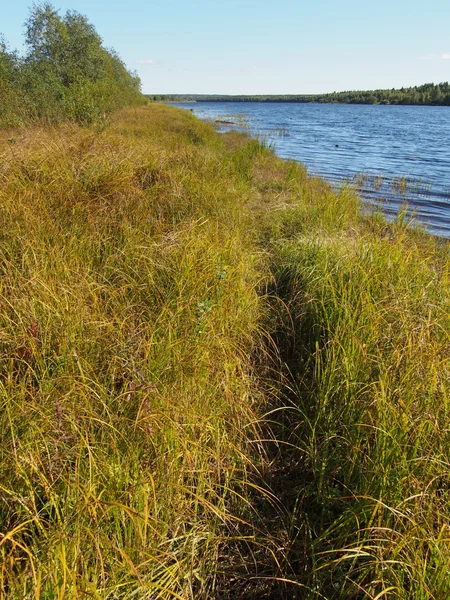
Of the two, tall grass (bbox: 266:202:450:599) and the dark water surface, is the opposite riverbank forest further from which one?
the dark water surface

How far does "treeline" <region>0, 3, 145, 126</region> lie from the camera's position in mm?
9164

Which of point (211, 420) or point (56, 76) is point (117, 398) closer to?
point (211, 420)

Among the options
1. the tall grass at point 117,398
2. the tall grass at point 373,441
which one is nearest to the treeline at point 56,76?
the tall grass at point 117,398

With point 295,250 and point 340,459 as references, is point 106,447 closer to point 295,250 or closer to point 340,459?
point 340,459

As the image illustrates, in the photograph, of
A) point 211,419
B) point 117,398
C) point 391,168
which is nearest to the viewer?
point 117,398

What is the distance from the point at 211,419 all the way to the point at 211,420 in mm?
14

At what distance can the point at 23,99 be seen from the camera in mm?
9500

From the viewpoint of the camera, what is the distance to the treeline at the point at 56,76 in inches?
361

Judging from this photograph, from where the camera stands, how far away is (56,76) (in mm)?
15281

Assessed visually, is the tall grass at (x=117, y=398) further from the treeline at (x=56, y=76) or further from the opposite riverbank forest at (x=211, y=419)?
the treeline at (x=56, y=76)

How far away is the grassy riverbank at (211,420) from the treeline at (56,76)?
22.2ft

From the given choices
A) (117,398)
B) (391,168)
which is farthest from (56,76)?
(117,398)

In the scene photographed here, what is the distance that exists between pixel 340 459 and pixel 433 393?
0.56 m

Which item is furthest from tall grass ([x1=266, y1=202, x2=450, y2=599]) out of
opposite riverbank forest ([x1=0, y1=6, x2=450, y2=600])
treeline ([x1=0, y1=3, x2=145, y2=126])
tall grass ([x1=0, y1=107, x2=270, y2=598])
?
treeline ([x1=0, y1=3, x2=145, y2=126])
